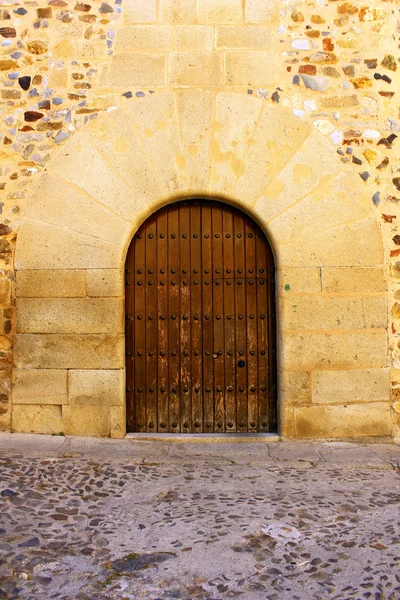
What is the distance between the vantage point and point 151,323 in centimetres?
407

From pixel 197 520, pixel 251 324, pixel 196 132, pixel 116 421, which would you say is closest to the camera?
pixel 197 520

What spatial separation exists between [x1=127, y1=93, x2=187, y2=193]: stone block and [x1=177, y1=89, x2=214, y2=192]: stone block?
0.05 metres

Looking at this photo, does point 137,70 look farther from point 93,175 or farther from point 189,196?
point 189,196

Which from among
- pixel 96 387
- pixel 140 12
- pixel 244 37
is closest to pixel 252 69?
pixel 244 37

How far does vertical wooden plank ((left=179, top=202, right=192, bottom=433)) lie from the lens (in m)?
4.05

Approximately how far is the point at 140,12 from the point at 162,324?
235cm

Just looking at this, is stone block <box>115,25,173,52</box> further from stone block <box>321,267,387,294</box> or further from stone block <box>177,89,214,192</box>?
stone block <box>321,267,387,294</box>

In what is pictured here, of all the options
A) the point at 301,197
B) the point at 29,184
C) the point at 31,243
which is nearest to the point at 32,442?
the point at 31,243

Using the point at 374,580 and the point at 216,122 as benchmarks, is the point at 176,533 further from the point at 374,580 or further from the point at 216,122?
the point at 216,122

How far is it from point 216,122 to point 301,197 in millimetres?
839

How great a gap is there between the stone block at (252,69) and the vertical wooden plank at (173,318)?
105 cm

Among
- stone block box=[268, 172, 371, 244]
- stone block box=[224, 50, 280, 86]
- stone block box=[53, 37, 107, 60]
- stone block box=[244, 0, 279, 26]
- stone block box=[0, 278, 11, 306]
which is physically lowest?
stone block box=[0, 278, 11, 306]

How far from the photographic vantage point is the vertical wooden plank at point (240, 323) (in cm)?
406

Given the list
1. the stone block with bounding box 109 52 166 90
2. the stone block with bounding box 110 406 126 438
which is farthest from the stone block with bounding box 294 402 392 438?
the stone block with bounding box 109 52 166 90
